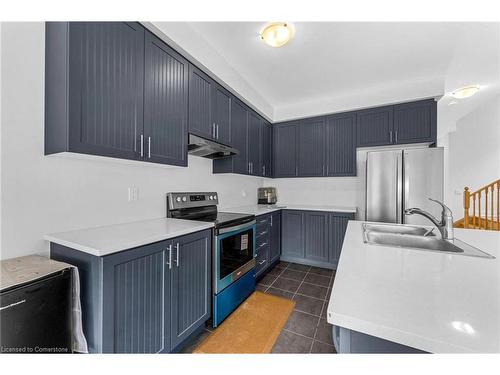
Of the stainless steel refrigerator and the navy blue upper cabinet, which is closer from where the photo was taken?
the navy blue upper cabinet

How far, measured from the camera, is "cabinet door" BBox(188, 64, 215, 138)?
6.26 feet

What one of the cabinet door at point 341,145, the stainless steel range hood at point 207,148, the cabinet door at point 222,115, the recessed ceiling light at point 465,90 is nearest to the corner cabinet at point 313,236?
the cabinet door at point 341,145

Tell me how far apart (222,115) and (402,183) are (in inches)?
94.5

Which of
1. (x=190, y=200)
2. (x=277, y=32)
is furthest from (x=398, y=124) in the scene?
(x=190, y=200)

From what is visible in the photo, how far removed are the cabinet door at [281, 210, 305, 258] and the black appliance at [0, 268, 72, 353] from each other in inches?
108

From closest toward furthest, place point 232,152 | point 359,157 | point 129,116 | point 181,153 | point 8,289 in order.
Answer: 1. point 8,289
2. point 129,116
3. point 181,153
4. point 232,152
5. point 359,157

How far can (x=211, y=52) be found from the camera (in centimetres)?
204

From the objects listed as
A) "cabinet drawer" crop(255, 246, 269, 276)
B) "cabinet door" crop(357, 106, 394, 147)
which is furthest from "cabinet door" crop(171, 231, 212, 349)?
"cabinet door" crop(357, 106, 394, 147)

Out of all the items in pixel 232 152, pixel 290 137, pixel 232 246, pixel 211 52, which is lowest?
pixel 232 246

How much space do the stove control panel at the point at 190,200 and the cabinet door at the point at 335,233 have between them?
1713mm

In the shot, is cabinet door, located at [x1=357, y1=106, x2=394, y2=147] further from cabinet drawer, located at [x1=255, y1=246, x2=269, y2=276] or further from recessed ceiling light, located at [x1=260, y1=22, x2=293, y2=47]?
cabinet drawer, located at [x1=255, y1=246, x2=269, y2=276]

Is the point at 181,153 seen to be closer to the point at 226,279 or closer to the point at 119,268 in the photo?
the point at 119,268
